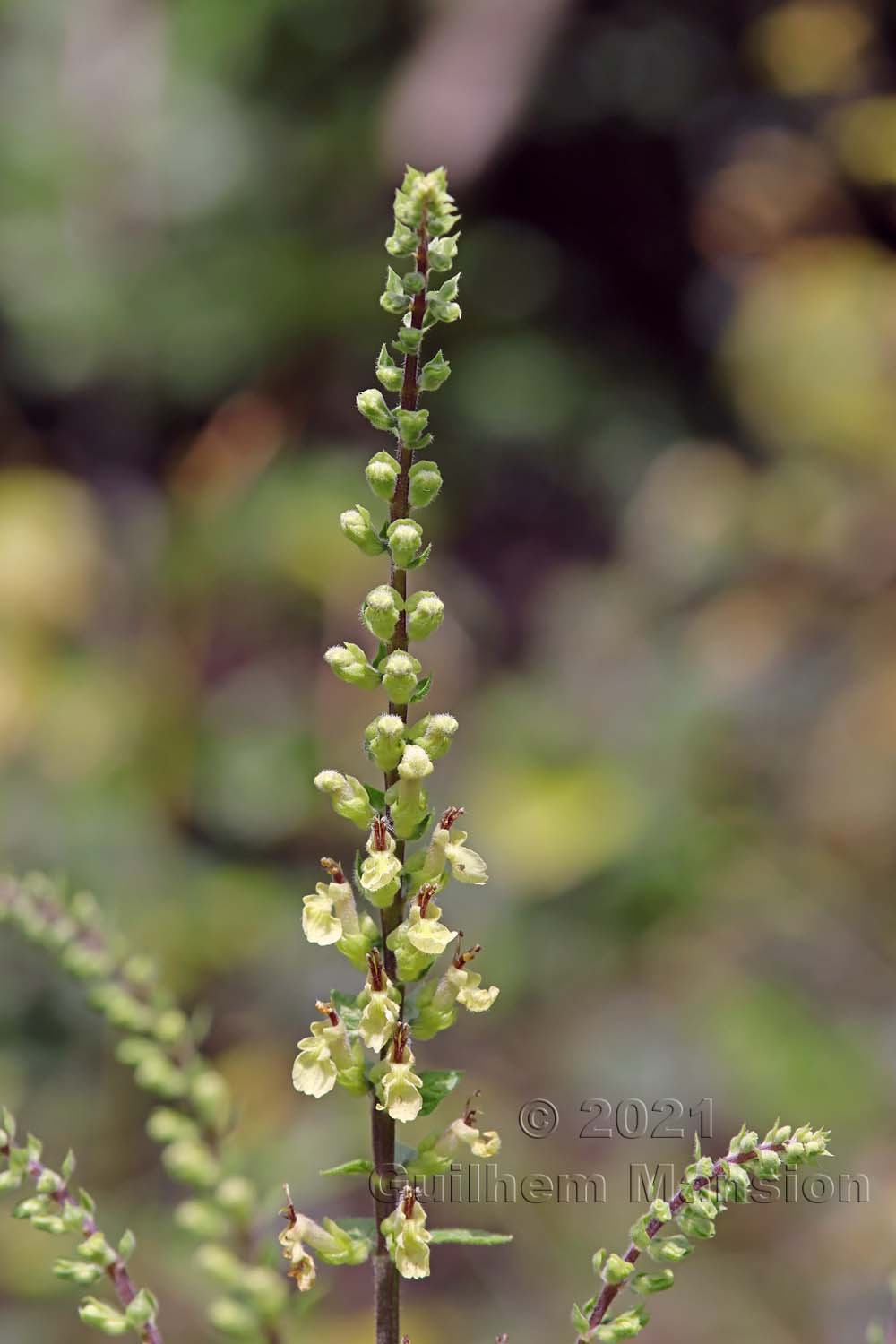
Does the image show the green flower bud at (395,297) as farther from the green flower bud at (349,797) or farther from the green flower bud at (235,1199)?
the green flower bud at (235,1199)

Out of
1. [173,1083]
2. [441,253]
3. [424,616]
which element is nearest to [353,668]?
[424,616]

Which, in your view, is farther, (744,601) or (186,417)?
(186,417)

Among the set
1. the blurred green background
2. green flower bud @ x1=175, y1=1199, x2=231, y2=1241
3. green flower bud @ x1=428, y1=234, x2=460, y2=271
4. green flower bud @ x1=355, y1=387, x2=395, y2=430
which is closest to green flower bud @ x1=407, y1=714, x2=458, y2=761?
green flower bud @ x1=355, y1=387, x2=395, y2=430

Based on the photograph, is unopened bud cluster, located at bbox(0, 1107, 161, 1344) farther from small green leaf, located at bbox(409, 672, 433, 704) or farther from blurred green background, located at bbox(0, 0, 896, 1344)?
blurred green background, located at bbox(0, 0, 896, 1344)

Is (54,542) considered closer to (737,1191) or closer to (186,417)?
(186,417)

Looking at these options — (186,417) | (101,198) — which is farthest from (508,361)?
(101,198)

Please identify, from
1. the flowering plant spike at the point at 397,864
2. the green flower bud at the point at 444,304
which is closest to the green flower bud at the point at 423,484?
the flowering plant spike at the point at 397,864

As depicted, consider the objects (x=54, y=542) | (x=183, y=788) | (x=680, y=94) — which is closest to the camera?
(x=183, y=788)
